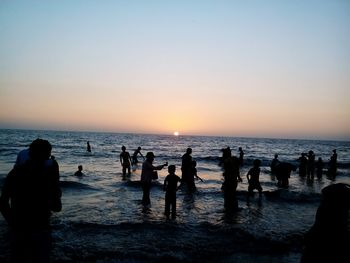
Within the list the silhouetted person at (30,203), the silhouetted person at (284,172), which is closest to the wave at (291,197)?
the silhouetted person at (284,172)

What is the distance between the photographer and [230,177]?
459 inches

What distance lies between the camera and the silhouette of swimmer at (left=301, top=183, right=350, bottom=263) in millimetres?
2788

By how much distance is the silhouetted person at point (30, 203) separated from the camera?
3793 mm

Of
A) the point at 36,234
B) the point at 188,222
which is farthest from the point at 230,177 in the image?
the point at 36,234

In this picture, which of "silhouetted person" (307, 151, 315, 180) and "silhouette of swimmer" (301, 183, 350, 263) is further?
"silhouetted person" (307, 151, 315, 180)

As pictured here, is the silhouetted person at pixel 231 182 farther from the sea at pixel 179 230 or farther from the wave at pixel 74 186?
the wave at pixel 74 186

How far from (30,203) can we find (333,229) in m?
3.30

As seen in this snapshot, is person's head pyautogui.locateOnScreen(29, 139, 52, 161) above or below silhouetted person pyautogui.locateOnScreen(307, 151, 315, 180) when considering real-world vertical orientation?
above

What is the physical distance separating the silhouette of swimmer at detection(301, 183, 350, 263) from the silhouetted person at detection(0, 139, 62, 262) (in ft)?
9.84

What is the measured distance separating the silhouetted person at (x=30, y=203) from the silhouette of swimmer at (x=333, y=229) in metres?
3.00

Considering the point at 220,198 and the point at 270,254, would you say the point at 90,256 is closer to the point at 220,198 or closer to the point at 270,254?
the point at 270,254

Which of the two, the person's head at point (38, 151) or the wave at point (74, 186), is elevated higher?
the person's head at point (38, 151)

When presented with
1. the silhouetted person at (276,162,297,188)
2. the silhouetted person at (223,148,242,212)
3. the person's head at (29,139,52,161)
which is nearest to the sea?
the silhouetted person at (223,148,242,212)

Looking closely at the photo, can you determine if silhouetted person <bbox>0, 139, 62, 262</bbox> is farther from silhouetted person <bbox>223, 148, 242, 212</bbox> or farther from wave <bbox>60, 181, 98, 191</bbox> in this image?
wave <bbox>60, 181, 98, 191</bbox>
